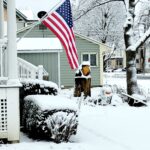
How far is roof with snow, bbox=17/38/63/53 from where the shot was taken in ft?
89.7

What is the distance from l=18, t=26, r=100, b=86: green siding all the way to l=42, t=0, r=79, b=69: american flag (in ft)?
56.1

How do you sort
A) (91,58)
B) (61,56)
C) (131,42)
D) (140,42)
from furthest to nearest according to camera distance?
1. (91,58)
2. (61,56)
3. (131,42)
4. (140,42)

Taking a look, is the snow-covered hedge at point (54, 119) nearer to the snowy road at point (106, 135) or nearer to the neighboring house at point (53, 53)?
the snowy road at point (106, 135)

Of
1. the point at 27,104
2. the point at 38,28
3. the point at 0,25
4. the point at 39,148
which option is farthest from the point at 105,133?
the point at 38,28

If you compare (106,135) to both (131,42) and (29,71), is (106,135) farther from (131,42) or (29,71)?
(131,42)

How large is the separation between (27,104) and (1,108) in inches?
57.7

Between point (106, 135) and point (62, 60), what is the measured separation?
20838 mm

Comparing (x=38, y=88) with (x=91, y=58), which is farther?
(x=91, y=58)

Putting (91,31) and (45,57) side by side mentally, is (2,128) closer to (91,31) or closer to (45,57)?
(45,57)

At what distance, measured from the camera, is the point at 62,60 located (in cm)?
3136

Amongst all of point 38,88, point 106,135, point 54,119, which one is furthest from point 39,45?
point 54,119

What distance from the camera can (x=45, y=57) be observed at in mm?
28000

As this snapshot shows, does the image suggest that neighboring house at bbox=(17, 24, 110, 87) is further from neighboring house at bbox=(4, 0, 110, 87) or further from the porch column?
the porch column

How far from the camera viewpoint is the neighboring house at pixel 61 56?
27.9 metres
